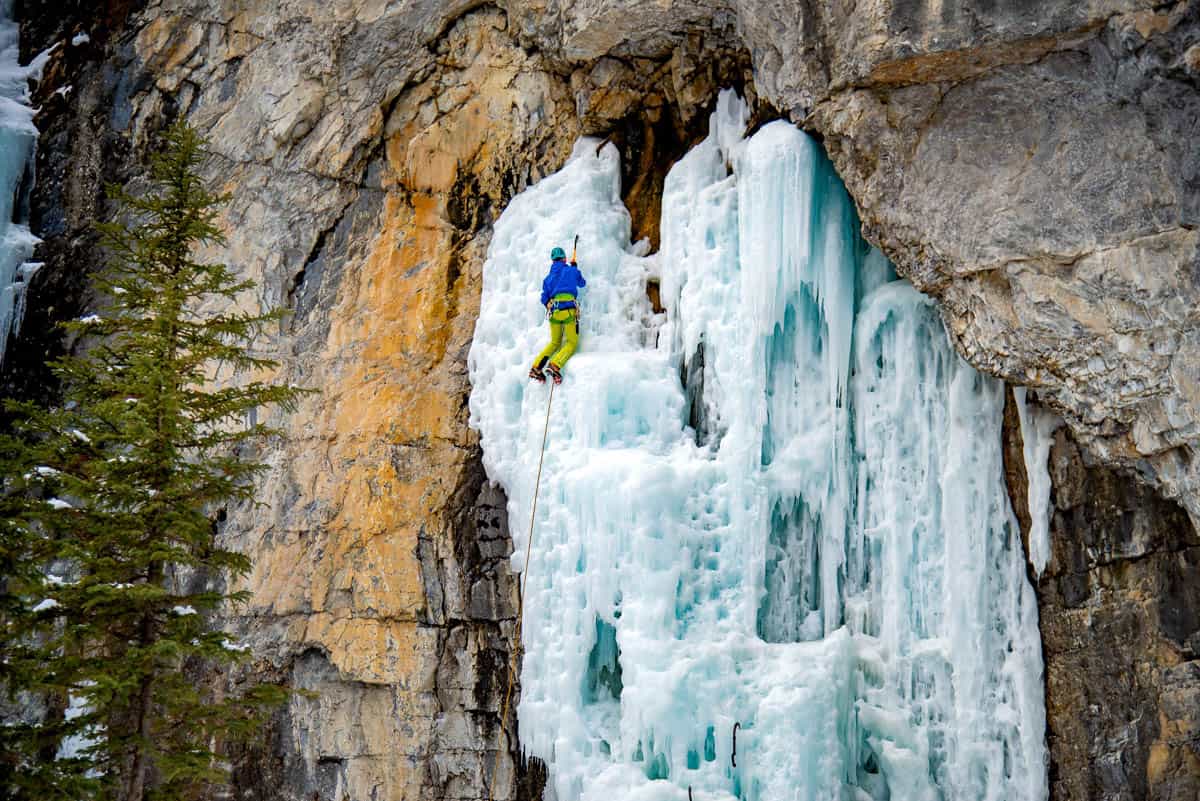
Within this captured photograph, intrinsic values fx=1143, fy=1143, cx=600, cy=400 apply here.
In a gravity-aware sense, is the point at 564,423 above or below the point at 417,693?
above

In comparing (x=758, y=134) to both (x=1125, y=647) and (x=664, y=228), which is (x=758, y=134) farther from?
(x=1125, y=647)

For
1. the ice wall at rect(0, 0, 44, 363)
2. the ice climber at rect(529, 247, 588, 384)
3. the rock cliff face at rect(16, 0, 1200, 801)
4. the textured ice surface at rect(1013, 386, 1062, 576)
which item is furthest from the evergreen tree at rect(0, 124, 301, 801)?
the textured ice surface at rect(1013, 386, 1062, 576)

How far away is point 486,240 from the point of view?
442 inches

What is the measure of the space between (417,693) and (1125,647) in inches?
224

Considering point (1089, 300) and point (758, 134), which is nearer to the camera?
point (1089, 300)

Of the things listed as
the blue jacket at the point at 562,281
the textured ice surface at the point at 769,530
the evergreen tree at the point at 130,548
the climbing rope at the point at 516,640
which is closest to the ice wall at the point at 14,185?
the evergreen tree at the point at 130,548

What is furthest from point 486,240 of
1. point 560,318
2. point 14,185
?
point 14,185

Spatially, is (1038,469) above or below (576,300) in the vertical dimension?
below

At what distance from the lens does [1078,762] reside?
8250 mm

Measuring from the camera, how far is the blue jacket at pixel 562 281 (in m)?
10.3

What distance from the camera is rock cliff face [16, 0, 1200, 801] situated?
7.80 meters

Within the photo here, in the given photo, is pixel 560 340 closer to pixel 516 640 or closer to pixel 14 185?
pixel 516 640

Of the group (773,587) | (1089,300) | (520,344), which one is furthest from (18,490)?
(1089,300)

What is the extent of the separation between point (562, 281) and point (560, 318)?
36 cm
